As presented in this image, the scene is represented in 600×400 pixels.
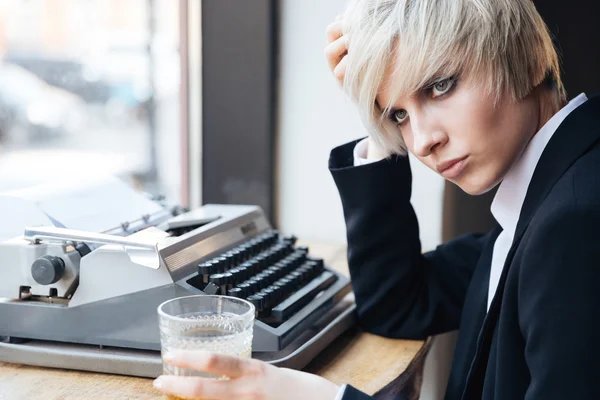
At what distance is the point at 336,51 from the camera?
118 cm

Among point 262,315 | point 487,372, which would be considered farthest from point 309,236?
point 487,372

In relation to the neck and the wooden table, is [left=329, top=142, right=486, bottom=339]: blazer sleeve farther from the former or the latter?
the neck

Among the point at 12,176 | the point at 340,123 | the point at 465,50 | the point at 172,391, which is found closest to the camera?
the point at 172,391

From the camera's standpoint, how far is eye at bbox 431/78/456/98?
98 centimetres

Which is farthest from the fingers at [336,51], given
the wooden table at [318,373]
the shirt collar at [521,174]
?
the wooden table at [318,373]

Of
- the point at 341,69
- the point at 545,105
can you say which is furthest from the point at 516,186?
the point at 341,69

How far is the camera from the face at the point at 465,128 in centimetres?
97

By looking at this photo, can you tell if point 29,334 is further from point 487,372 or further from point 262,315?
point 487,372

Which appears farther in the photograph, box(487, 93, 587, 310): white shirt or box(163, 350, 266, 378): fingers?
box(487, 93, 587, 310): white shirt

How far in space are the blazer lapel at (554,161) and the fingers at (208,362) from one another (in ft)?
1.36

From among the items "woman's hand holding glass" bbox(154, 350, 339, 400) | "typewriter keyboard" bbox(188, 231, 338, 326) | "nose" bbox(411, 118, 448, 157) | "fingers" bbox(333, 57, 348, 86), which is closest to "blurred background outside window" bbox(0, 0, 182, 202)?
"typewriter keyboard" bbox(188, 231, 338, 326)

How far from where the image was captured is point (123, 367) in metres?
0.99

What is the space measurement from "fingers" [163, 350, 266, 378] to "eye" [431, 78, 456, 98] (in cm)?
47

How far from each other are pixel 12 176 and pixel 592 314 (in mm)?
2311
